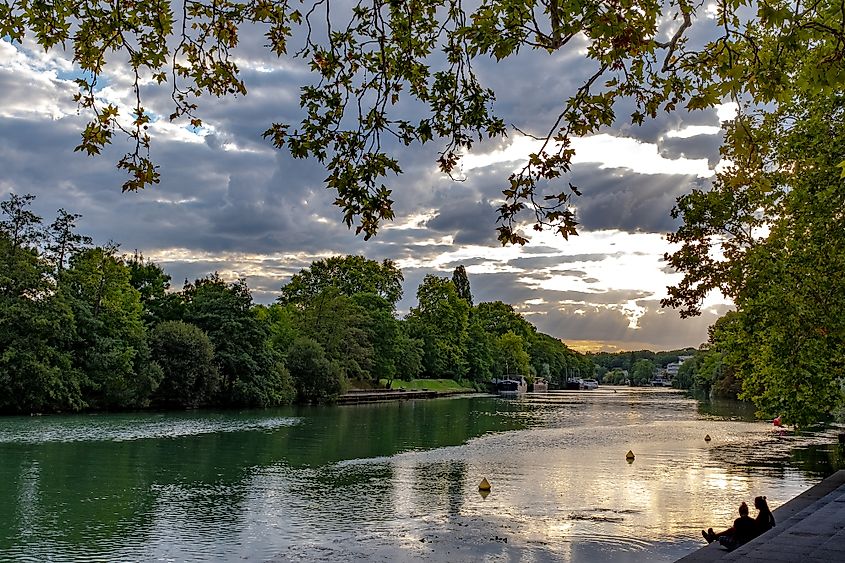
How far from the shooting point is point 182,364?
55.9 metres

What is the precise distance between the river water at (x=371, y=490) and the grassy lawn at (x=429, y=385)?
50400mm

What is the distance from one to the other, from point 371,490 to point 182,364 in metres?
37.3

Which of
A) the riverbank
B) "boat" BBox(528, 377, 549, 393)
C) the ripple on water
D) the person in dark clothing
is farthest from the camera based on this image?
"boat" BBox(528, 377, 549, 393)

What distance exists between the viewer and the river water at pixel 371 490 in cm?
1567

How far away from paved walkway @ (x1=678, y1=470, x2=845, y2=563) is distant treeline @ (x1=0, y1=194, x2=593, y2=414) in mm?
42858

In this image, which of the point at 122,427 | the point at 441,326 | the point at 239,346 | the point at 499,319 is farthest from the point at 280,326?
the point at 499,319

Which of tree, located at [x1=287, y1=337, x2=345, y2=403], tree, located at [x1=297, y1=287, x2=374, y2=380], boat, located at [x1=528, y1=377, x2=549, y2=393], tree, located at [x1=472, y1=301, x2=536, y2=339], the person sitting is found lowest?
boat, located at [x1=528, y1=377, x2=549, y2=393]

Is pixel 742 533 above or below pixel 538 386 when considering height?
above

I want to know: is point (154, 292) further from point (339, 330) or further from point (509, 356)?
point (509, 356)

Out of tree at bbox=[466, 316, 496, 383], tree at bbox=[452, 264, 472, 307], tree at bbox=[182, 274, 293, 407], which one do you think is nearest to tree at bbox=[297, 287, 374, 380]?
tree at bbox=[182, 274, 293, 407]

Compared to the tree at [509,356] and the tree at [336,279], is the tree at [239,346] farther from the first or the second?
the tree at [509,356]

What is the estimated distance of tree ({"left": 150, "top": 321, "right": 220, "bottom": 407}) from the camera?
56.1 m

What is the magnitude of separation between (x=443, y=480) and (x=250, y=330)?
136 ft

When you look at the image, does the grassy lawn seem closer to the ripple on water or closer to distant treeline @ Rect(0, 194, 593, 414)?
distant treeline @ Rect(0, 194, 593, 414)
